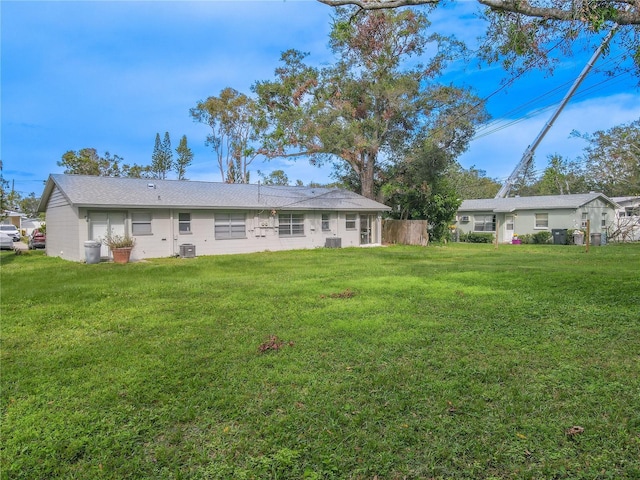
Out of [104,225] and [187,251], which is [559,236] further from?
[104,225]

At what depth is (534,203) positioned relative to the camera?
2506 centimetres

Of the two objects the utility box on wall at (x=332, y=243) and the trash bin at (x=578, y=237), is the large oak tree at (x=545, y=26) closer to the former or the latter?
the utility box on wall at (x=332, y=243)

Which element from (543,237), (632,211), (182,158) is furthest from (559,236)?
(182,158)

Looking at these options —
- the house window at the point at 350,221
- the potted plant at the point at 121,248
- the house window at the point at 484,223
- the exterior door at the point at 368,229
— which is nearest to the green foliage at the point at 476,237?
the house window at the point at 484,223

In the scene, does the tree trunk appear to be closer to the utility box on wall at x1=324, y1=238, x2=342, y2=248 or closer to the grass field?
the utility box on wall at x1=324, y1=238, x2=342, y2=248

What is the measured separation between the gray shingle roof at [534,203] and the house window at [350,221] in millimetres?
11037

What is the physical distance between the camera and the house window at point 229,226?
16.6m

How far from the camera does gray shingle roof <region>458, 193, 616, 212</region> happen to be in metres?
23.4

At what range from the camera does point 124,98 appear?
14.9m

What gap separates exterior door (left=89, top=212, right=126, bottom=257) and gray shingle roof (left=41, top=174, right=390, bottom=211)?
64cm

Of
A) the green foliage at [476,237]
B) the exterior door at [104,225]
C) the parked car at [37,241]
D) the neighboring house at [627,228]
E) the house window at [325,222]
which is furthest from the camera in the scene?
the green foliage at [476,237]

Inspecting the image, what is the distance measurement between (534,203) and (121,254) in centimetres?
2512

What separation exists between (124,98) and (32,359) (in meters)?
13.8

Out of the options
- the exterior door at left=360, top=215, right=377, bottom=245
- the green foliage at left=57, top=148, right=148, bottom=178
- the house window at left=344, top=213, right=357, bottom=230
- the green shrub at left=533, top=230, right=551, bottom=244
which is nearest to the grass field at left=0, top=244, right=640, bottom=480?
the house window at left=344, top=213, right=357, bottom=230
